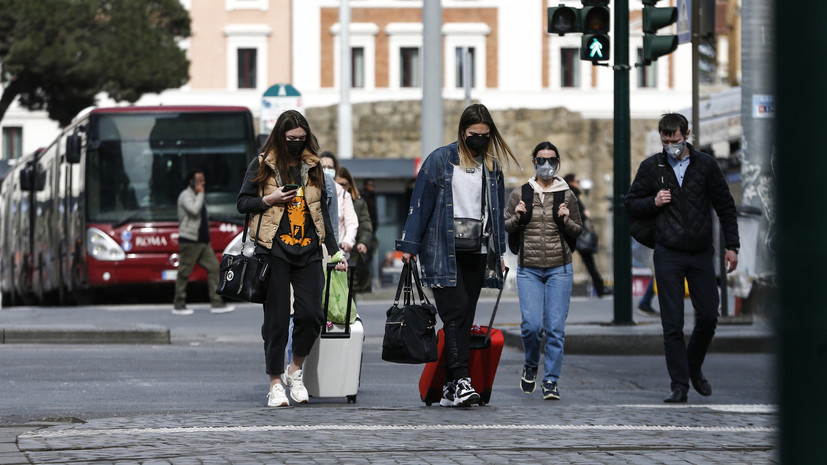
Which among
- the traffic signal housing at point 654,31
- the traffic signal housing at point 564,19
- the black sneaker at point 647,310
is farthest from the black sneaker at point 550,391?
the black sneaker at point 647,310

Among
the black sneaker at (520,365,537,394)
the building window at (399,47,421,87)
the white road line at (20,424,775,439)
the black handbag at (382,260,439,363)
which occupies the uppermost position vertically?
the building window at (399,47,421,87)

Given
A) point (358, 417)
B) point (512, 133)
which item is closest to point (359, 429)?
point (358, 417)

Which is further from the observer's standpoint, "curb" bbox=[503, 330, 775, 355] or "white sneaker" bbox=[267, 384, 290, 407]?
"curb" bbox=[503, 330, 775, 355]

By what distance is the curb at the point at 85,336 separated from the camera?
1395cm

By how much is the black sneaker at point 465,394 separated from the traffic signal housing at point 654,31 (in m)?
6.05

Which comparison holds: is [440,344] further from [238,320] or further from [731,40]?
[731,40]

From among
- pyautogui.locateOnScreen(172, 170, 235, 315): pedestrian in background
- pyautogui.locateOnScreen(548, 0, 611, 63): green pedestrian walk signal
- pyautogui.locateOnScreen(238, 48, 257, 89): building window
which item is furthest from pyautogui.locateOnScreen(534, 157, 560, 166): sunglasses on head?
pyautogui.locateOnScreen(238, 48, 257, 89): building window

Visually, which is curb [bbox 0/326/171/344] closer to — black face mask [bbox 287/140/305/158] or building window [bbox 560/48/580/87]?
black face mask [bbox 287/140/305/158]

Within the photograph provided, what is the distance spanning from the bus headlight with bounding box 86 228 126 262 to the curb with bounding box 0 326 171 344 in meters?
6.39

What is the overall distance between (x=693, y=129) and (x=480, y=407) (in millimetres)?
7144

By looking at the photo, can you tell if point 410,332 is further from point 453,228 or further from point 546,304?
point 546,304

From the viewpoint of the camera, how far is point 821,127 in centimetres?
179

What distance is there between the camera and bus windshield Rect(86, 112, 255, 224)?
20.8m

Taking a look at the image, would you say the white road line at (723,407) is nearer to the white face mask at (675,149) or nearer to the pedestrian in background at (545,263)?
the pedestrian in background at (545,263)
